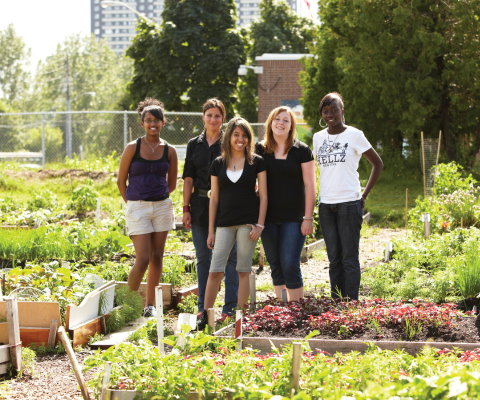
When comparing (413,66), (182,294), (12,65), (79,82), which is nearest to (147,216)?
(182,294)

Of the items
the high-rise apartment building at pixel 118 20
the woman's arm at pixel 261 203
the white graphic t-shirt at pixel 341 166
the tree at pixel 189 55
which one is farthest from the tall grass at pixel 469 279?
the high-rise apartment building at pixel 118 20

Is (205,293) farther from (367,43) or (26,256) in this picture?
(367,43)

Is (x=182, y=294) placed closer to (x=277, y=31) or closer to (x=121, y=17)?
(x=277, y=31)

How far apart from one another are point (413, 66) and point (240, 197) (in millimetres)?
12143

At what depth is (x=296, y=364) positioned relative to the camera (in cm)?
210

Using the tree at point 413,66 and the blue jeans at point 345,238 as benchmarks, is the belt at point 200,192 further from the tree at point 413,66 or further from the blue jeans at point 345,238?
the tree at point 413,66

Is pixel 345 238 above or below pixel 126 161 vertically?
below

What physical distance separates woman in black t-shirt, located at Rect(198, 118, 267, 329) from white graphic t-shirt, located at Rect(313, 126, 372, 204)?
0.50 metres

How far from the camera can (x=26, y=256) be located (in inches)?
217

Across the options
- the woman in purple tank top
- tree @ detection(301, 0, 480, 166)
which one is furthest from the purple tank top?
tree @ detection(301, 0, 480, 166)

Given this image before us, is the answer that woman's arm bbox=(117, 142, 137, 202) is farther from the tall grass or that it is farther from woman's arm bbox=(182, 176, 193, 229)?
the tall grass

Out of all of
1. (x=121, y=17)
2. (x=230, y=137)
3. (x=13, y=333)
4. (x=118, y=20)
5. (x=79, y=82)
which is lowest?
(x=13, y=333)

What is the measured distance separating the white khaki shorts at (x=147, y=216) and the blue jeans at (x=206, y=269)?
30 cm

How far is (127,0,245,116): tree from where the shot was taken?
25.7m
